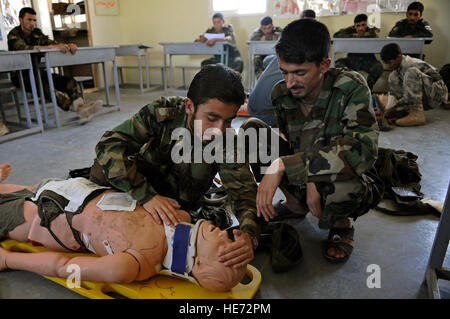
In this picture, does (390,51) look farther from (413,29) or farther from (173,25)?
(173,25)

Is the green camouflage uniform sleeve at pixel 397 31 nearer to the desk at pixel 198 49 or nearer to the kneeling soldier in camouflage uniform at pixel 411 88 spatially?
the kneeling soldier in camouflage uniform at pixel 411 88

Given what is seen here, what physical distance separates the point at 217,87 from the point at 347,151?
572mm

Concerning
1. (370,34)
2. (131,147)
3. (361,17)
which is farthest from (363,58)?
(131,147)

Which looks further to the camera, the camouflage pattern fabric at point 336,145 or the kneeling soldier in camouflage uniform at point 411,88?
the kneeling soldier in camouflage uniform at point 411,88

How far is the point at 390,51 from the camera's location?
4129 mm

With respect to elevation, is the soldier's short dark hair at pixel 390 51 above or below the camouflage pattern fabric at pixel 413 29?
below

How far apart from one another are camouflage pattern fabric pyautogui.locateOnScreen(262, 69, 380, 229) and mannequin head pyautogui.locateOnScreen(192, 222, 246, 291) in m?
0.44

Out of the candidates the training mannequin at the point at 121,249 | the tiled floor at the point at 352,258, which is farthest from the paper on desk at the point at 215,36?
the training mannequin at the point at 121,249

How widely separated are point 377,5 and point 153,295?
6.20 meters

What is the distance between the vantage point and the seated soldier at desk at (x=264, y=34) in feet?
19.5

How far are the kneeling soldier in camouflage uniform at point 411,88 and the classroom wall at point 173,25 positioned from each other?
6.40 feet

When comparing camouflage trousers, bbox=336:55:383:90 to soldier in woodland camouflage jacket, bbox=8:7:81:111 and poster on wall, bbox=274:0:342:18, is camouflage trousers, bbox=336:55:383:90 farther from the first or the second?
soldier in woodland camouflage jacket, bbox=8:7:81:111

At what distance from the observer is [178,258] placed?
117 cm

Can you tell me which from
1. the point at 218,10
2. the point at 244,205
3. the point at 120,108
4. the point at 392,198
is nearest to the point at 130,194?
the point at 244,205
